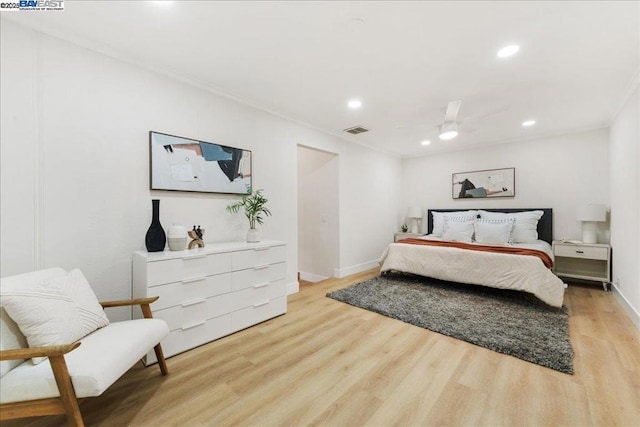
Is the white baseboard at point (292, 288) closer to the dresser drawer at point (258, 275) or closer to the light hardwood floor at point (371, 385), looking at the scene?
the dresser drawer at point (258, 275)

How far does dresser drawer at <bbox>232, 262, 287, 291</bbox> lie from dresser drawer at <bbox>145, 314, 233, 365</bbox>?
32 centimetres

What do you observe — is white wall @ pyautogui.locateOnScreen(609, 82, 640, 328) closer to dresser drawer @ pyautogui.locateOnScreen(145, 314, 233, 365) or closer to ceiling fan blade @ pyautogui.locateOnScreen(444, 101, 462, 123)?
ceiling fan blade @ pyautogui.locateOnScreen(444, 101, 462, 123)

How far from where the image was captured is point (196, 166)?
2.71 m

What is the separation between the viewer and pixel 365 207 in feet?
16.7

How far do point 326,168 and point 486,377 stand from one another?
3.51m

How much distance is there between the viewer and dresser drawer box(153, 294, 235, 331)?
2.11 metres

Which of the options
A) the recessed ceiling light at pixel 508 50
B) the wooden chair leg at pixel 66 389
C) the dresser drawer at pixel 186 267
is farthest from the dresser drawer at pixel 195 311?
the recessed ceiling light at pixel 508 50

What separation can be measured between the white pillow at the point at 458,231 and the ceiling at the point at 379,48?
1953 mm

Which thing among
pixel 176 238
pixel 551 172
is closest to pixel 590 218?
pixel 551 172

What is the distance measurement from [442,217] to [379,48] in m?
3.77

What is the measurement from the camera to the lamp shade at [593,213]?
Result: 3773 millimetres

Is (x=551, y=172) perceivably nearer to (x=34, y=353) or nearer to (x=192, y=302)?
(x=192, y=302)

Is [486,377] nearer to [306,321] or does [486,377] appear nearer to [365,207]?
[306,321]

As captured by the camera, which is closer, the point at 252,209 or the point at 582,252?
the point at 252,209
